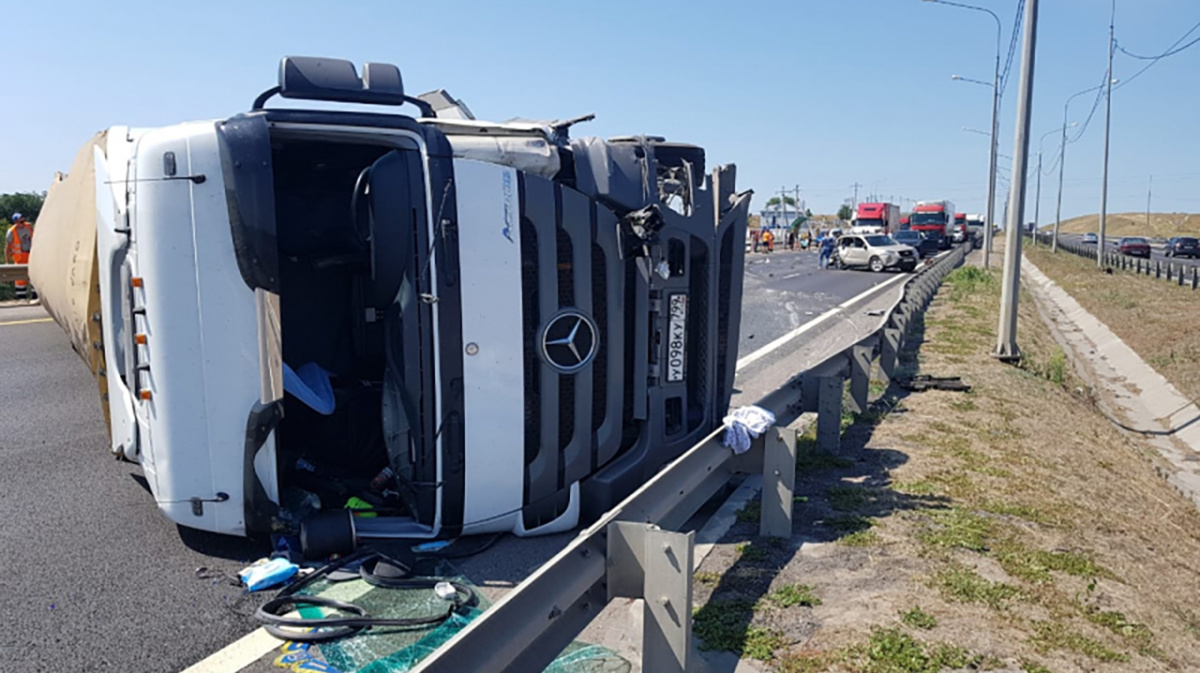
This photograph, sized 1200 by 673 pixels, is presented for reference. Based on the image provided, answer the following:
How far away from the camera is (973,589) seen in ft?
13.0

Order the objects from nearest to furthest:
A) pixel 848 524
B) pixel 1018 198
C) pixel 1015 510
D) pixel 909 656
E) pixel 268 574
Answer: pixel 909 656
pixel 268 574
pixel 848 524
pixel 1015 510
pixel 1018 198

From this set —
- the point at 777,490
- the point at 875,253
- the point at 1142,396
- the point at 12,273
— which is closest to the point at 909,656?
the point at 777,490

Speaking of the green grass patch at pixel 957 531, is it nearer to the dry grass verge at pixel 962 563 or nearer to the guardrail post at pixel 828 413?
the dry grass verge at pixel 962 563

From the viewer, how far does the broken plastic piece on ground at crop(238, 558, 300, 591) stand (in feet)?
13.3

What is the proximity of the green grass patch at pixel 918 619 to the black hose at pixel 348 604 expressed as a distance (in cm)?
181

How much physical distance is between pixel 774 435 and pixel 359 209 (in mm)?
2482

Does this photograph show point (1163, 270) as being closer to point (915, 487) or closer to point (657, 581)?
→ point (915, 487)

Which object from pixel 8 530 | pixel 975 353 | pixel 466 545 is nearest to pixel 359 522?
pixel 466 545

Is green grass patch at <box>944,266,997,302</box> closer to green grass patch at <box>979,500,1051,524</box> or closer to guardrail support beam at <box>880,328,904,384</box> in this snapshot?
guardrail support beam at <box>880,328,904,384</box>

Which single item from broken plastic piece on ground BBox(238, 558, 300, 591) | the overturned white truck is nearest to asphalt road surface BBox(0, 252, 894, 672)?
broken plastic piece on ground BBox(238, 558, 300, 591)

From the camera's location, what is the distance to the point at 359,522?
460cm

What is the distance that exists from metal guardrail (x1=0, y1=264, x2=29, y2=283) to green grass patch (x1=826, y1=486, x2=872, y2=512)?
1701cm

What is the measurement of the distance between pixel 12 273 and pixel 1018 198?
17.4 meters

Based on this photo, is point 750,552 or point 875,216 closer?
point 750,552
